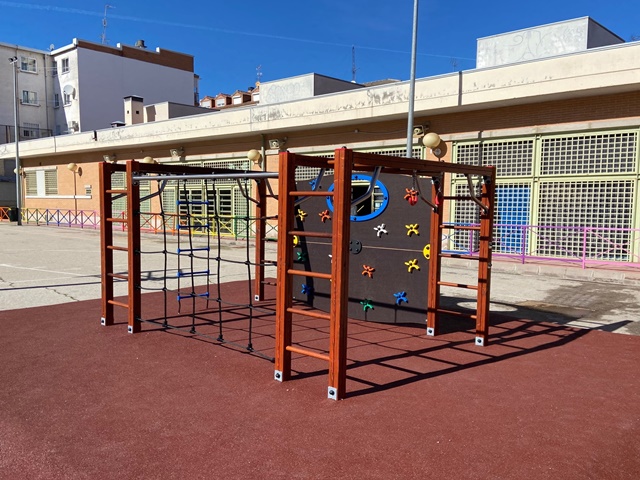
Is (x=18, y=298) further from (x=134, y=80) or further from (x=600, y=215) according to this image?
(x=134, y=80)

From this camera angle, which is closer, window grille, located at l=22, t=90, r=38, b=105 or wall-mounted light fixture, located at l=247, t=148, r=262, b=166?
wall-mounted light fixture, located at l=247, t=148, r=262, b=166

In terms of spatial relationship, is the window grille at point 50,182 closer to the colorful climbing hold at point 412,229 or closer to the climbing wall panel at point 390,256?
the climbing wall panel at point 390,256

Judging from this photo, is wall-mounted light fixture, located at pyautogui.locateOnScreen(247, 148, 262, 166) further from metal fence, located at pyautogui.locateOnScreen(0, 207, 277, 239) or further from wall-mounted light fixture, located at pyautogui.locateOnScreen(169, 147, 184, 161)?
wall-mounted light fixture, located at pyautogui.locateOnScreen(169, 147, 184, 161)

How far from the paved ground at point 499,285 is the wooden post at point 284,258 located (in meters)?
3.63

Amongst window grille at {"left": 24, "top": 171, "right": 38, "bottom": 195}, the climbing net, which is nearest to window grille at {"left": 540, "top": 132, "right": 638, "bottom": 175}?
the climbing net

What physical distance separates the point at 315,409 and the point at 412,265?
2.94 m

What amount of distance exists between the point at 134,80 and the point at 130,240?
42.9 metres

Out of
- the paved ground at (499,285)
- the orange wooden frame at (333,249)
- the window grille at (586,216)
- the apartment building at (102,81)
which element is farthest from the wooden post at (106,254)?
the apartment building at (102,81)

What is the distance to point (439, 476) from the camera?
10.1 ft

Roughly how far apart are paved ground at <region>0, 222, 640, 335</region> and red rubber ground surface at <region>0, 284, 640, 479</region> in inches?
70.8

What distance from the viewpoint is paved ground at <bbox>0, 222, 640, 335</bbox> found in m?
7.97

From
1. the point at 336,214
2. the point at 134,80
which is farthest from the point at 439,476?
the point at 134,80

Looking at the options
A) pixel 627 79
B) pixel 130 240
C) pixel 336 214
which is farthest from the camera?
pixel 627 79

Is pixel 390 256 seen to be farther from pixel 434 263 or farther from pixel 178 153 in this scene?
pixel 178 153
